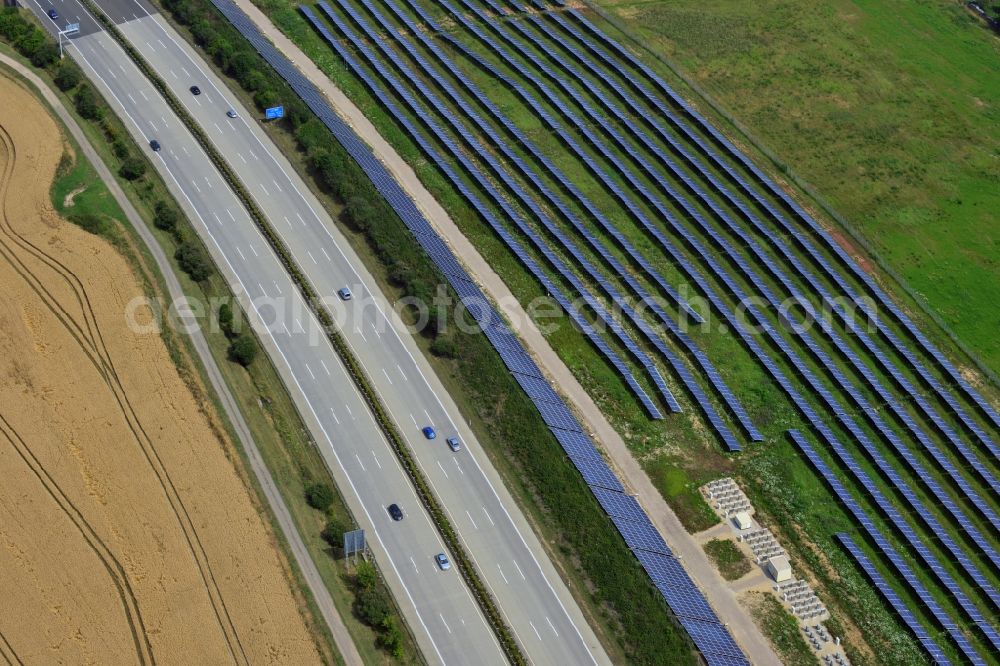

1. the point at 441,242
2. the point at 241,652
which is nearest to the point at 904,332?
the point at 441,242

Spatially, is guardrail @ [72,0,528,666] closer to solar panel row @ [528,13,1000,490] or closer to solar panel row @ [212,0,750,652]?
solar panel row @ [212,0,750,652]

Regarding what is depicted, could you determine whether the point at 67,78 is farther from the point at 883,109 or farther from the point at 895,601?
the point at 895,601

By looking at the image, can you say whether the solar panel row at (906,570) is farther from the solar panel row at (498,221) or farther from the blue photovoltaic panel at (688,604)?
the blue photovoltaic panel at (688,604)

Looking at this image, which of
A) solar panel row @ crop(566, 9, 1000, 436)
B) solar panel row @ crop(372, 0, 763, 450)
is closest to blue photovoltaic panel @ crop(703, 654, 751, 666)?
solar panel row @ crop(372, 0, 763, 450)

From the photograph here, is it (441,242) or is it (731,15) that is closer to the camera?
(441,242)

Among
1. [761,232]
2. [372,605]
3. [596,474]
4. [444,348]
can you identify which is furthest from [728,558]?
[761,232]

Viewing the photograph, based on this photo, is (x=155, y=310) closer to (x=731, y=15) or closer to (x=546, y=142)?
(x=546, y=142)

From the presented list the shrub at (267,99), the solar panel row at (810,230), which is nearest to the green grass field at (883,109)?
the solar panel row at (810,230)

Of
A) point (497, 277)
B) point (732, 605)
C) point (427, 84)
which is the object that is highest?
point (427, 84)
